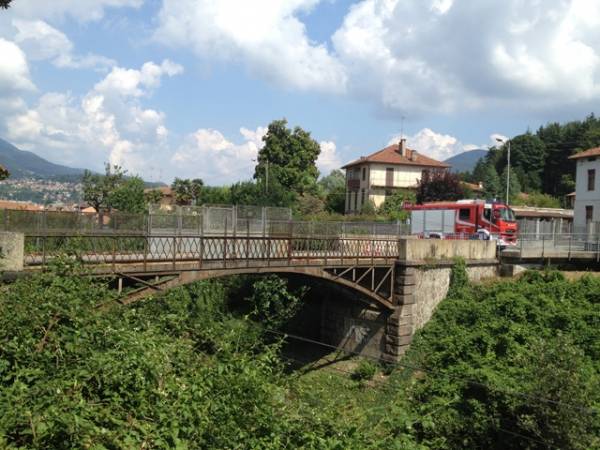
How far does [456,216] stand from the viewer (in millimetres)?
33562

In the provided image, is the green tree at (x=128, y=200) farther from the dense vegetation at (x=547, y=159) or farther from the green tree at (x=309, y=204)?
the dense vegetation at (x=547, y=159)

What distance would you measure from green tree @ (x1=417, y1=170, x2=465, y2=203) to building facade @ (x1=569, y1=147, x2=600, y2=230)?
14898mm

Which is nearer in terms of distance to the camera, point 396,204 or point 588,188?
point 588,188

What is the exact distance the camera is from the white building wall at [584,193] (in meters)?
39.2

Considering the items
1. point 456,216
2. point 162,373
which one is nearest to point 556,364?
point 162,373

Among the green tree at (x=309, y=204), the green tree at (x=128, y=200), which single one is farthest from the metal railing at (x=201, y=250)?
the green tree at (x=309, y=204)

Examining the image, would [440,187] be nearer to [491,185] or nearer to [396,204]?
[396,204]

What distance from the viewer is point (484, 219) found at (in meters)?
32.2

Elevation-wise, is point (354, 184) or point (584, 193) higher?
point (354, 184)

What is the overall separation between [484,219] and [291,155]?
31.6m

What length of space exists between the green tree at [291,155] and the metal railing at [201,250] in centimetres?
3729

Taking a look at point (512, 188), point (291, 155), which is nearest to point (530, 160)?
point (512, 188)

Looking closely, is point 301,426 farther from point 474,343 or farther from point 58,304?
point 474,343

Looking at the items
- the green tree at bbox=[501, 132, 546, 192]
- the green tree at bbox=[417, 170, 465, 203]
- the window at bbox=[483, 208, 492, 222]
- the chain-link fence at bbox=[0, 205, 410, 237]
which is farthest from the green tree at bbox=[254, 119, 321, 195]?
the green tree at bbox=[501, 132, 546, 192]
